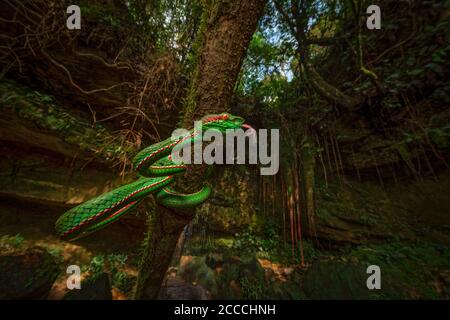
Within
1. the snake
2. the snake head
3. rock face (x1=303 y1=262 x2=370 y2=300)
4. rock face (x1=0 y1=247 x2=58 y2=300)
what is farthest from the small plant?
rock face (x1=303 y1=262 x2=370 y2=300)

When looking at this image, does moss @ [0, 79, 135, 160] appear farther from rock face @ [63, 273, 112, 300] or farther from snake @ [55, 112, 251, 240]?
snake @ [55, 112, 251, 240]

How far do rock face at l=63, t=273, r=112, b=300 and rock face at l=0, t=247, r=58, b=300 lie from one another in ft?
1.06

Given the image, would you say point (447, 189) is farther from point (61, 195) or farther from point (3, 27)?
point (3, 27)

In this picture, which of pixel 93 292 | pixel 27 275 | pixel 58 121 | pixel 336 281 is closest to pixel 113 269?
pixel 93 292

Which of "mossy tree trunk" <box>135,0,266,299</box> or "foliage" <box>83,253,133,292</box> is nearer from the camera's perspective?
"mossy tree trunk" <box>135,0,266,299</box>

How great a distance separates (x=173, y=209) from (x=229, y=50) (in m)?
1.03

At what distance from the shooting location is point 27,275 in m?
2.14

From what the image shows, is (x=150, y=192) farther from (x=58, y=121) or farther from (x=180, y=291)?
(x=58, y=121)

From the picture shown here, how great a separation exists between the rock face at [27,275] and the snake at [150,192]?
5.48 feet

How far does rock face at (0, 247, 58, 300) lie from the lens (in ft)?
6.56

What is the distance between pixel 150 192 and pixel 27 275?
234cm

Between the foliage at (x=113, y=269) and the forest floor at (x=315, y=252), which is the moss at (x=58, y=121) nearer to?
the forest floor at (x=315, y=252)

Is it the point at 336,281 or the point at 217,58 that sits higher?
the point at 217,58

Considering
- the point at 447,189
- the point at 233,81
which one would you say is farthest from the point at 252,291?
the point at 447,189
